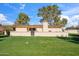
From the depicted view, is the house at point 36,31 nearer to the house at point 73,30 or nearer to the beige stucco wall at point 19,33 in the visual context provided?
the beige stucco wall at point 19,33

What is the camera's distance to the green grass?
7297mm

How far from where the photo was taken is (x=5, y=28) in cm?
890

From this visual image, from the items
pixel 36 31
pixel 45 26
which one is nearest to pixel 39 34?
pixel 36 31

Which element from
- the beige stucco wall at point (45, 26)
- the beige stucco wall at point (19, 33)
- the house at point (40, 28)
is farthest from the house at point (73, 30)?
the beige stucco wall at point (19, 33)

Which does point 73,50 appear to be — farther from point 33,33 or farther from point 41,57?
point 33,33

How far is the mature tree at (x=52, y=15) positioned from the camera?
8078mm

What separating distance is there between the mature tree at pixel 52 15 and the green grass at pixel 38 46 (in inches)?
24.7

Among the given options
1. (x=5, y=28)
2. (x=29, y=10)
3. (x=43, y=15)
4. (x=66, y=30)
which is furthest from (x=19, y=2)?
(x=66, y=30)

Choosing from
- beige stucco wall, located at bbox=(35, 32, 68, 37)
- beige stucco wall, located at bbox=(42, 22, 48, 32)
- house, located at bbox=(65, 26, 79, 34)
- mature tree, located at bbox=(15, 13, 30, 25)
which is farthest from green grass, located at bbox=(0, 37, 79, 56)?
mature tree, located at bbox=(15, 13, 30, 25)

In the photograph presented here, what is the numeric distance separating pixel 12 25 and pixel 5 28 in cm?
42

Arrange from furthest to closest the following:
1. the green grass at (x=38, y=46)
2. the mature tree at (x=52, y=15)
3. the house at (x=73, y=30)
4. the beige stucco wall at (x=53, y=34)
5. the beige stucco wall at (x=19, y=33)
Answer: the beige stucco wall at (x=53, y=34), the beige stucco wall at (x=19, y=33), the house at (x=73, y=30), the mature tree at (x=52, y=15), the green grass at (x=38, y=46)

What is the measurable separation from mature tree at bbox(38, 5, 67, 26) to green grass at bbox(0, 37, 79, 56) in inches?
24.7

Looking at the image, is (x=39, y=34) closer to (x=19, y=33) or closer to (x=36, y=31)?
(x=36, y=31)

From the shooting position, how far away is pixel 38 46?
26.2 ft
